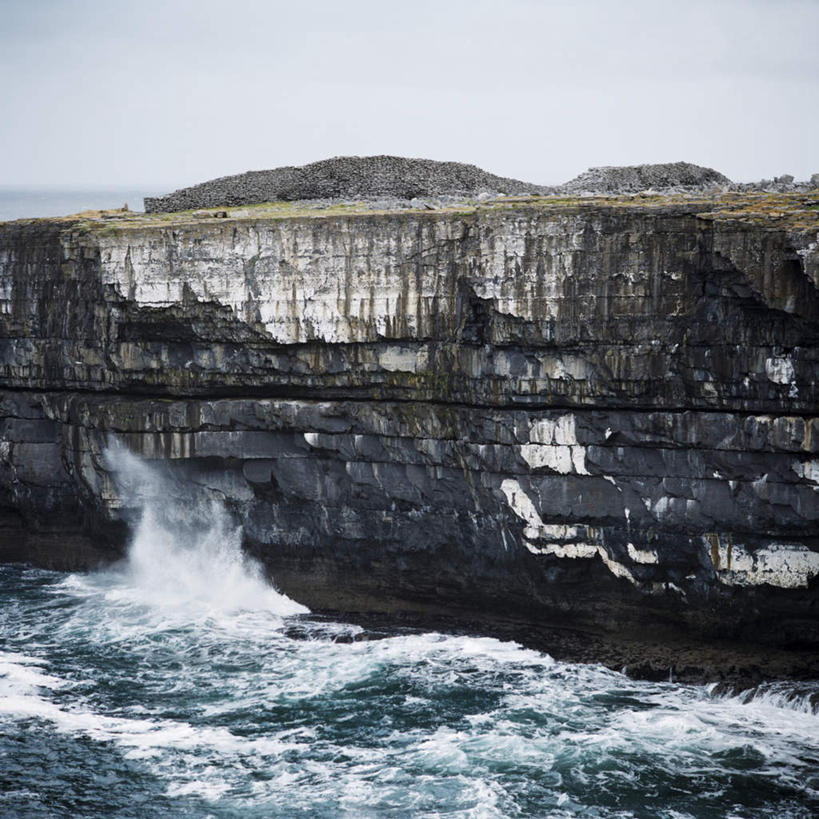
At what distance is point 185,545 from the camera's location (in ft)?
110

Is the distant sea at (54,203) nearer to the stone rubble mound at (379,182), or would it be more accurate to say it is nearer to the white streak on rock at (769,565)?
the stone rubble mound at (379,182)

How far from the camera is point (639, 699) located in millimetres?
25703

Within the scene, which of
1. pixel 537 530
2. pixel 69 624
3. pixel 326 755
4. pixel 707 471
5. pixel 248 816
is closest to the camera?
pixel 248 816

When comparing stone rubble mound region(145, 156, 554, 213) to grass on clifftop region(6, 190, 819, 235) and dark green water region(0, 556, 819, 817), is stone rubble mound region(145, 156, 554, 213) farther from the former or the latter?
dark green water region(0, 556, 819, 817)

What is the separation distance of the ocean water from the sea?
0.05m

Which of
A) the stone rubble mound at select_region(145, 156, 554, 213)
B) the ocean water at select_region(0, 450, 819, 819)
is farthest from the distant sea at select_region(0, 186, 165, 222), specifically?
the ocean water at select_region(0, 450, 819, 819)

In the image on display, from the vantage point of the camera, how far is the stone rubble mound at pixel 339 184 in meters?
38.2

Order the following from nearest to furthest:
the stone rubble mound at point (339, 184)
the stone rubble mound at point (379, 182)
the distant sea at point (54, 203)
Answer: the stone rubble mound at point (379, 182)
the stone rubble mound at point (339, 184)
the distant sea at point (54, 203)

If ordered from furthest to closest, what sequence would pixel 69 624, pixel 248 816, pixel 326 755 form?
pixel 69 624, pixel 326 755, pixel 248 816

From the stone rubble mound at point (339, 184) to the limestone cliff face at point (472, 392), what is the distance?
5368mm

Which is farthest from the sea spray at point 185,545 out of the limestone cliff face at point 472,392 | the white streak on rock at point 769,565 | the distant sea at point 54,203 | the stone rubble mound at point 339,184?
the distant sea at point 54,203

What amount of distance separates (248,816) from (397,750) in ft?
12.7

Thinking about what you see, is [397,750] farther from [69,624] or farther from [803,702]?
[69,624]

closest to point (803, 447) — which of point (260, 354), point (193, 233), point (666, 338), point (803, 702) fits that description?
point (666, 338)
